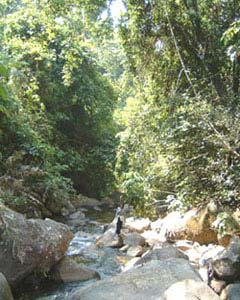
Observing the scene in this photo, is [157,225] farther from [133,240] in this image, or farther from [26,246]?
[26,246]

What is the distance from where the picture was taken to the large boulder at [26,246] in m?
4.59

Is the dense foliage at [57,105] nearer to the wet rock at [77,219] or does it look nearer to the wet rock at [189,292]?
the wet rock at [77,219]

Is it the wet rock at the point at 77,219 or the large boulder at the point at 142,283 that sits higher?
the wet rock at the point at 77,219

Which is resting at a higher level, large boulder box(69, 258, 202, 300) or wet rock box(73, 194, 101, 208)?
wet rock box(73, 194, 101, 208)

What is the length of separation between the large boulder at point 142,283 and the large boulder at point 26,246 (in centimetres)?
91

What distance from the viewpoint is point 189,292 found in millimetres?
3650

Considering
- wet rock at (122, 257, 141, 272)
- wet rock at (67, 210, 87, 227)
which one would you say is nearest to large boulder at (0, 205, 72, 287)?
wet rock at (122, 257, 141, 272)

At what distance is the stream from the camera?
190 inches

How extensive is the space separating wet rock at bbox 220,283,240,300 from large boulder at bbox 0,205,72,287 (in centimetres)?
222

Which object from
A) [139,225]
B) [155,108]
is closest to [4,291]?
[155,108]

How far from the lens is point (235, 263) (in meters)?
4.51

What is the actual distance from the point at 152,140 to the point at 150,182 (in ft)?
2.70

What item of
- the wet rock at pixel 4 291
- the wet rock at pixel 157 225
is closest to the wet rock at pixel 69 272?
the wet rock at pixel 4 291

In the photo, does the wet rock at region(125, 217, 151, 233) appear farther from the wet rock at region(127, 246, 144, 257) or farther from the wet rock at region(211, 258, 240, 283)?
the wet rock at region(211, 258, 240, 283)
